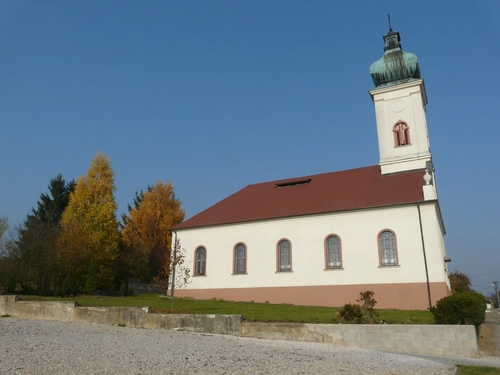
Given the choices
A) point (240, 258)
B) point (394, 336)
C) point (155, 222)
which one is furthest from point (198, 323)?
point (155, 222)

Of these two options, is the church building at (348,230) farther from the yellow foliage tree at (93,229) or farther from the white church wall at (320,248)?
the yellow foliage tree at (93,229)

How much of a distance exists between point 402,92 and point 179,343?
26307 mm

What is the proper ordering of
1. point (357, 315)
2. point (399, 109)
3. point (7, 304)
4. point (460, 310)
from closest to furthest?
point (460, 310) → point (357, 315) → point (7, 304) → point (399, 109)

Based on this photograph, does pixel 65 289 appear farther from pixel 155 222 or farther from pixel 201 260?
pixel 155 222

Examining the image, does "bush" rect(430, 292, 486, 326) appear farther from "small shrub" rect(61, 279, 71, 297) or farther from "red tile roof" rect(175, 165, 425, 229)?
"small shrub" rect(61, 279, 71, 297)

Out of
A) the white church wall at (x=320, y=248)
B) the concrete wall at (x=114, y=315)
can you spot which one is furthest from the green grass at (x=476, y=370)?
the white church wall at (x=320, y=248)

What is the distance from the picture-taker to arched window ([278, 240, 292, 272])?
1017 inches

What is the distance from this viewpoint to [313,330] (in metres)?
12.6

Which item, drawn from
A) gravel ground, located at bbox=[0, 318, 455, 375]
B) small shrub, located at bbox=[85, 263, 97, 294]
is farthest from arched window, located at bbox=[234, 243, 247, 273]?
gravel ground, located at bbox=[0, 318, 455, 375]

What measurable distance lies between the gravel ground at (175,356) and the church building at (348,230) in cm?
1238

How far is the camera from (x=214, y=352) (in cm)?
957

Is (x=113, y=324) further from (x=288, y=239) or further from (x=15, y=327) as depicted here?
(x=288, y=239)

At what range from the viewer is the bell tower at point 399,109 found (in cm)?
2847

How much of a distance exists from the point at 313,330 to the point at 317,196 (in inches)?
623
